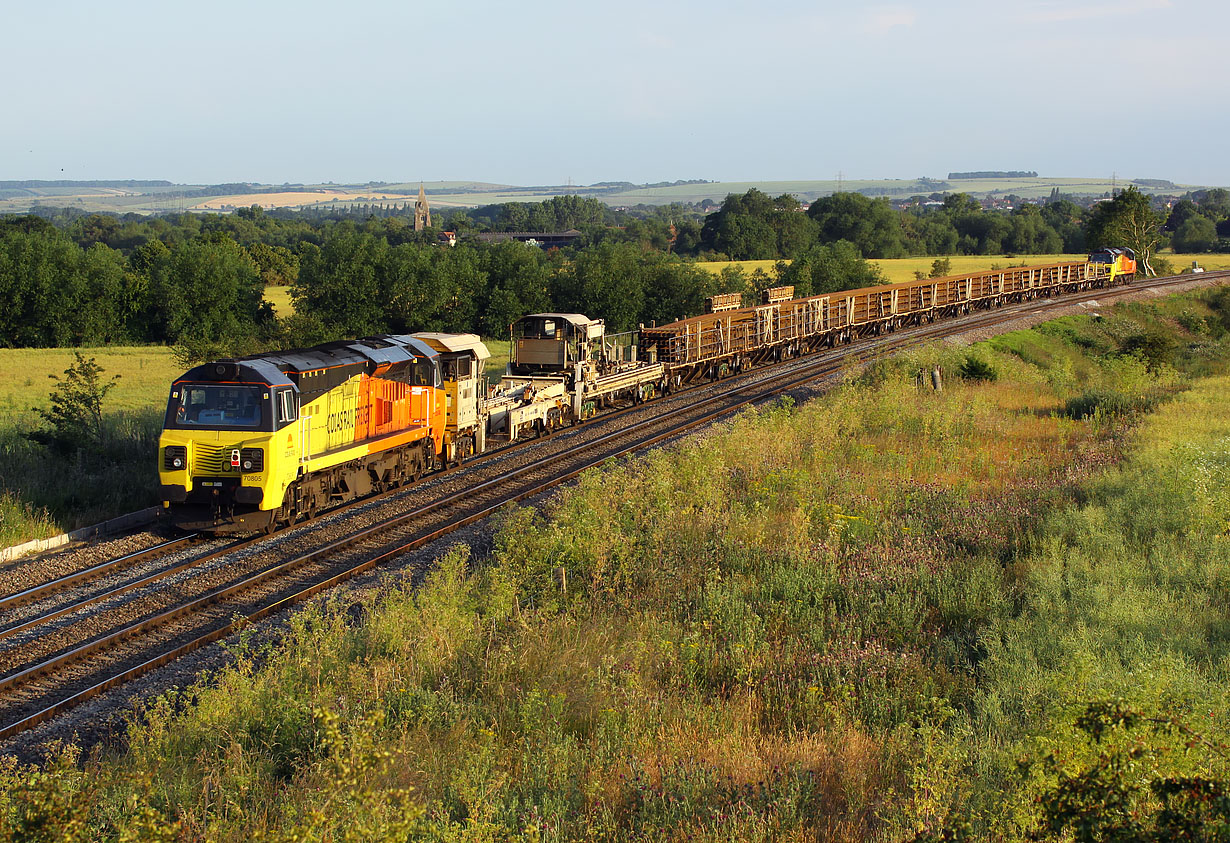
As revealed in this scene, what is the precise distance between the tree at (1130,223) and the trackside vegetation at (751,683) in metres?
73.7

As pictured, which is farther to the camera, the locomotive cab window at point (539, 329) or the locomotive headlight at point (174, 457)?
the locomotive cab window at point (539, 329)

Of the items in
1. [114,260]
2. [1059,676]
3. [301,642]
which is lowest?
[301,642]

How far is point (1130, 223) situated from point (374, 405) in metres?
81.4

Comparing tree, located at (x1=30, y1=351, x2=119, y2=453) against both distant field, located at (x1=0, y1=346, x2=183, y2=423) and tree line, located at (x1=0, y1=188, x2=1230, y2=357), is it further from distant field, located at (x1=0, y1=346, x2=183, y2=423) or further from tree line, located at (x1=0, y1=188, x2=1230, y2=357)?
tree line, located at (x1=0, y1=188, x2=1230, y2=357)

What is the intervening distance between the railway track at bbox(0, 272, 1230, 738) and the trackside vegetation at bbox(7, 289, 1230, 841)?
1.44 m

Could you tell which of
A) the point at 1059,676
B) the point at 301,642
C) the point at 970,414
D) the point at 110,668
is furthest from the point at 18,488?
the point at 970,414

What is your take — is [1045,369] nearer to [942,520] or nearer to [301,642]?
[942,520]

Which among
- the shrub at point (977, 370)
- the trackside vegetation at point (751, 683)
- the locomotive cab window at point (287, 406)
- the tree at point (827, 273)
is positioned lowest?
the trackside vegetation at point (751, 683)

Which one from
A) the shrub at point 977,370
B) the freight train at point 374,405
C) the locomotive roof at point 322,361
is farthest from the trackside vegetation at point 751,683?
the shrub at point 977,370

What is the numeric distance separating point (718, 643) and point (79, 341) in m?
72.1

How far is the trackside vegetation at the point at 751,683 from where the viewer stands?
5.84 m

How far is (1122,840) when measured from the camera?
16.4 feet

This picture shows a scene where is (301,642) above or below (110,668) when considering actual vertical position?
above

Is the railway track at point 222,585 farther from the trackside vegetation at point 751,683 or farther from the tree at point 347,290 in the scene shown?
the tree at point 347,290
